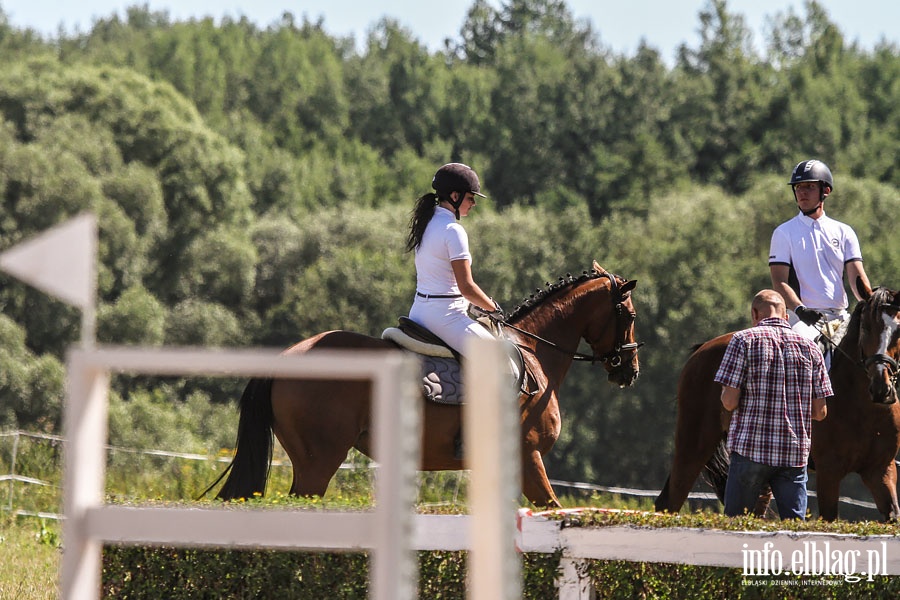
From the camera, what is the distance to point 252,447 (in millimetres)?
8133

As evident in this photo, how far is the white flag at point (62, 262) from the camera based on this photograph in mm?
3172

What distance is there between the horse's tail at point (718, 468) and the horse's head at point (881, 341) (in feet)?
4.00

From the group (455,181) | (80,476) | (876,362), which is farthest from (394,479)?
(876,362)

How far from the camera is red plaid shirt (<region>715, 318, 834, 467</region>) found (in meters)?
7.12

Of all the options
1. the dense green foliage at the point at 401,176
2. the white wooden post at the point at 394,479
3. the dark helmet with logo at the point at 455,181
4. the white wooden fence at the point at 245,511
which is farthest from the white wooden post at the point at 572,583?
the dense green foliage at the point at 401,176

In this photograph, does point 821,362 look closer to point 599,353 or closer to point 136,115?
point 599,353

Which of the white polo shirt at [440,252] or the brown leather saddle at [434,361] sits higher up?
the white polo shirt at [440,252]

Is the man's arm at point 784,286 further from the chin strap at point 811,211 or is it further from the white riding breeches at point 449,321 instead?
the white riding breeches at point 449,321

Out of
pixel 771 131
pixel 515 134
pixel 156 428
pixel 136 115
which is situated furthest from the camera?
pixel 515 134

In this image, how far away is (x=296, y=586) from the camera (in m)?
6.25

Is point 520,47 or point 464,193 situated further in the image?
point 520,47

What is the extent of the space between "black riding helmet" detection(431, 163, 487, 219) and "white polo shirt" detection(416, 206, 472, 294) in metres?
0.09

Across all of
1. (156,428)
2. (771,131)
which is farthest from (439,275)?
(771,131)

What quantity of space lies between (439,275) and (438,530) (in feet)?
7.84
